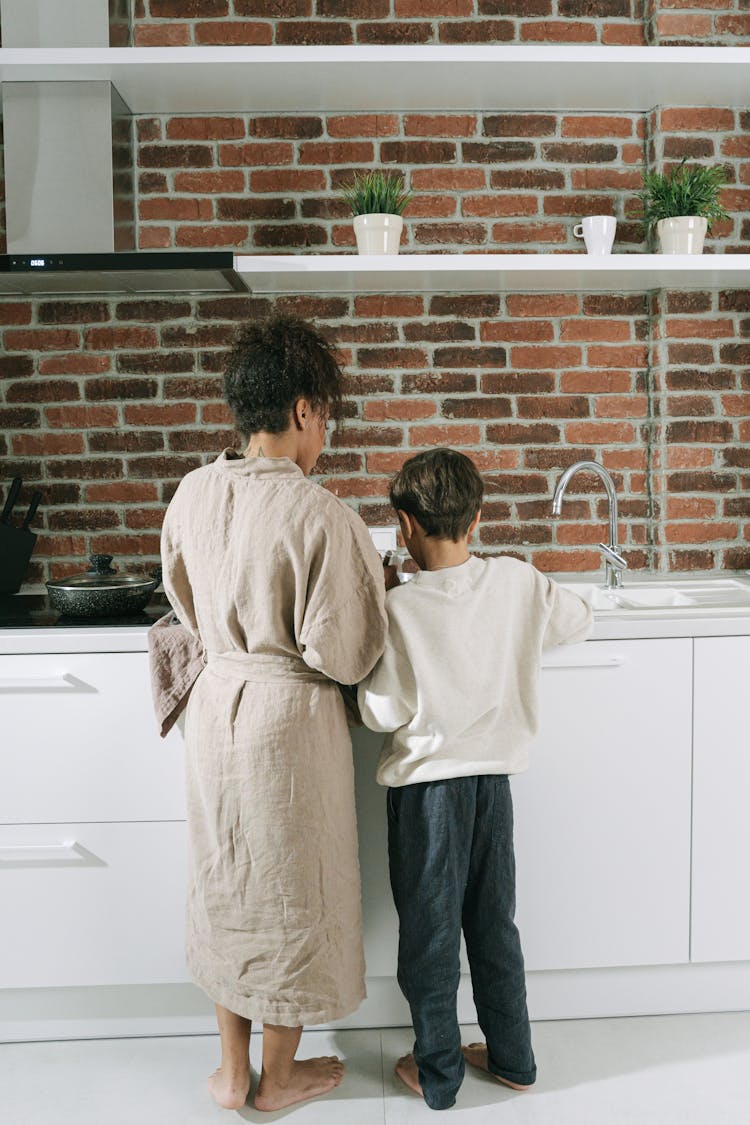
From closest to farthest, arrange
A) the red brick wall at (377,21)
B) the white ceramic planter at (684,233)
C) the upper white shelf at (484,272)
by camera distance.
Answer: the upper white shelf at (484,272)
the white ceramic planter at (684,233)
the red brick wall at (377,21)

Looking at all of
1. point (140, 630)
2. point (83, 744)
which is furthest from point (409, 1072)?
point (140, 630)

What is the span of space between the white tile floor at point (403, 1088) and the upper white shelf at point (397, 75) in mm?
2136

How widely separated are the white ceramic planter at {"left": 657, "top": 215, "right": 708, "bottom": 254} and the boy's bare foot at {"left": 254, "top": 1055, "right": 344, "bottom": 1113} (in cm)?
200

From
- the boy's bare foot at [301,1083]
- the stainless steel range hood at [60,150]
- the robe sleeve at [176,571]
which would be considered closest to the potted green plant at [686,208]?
the stainless steel range hood at [60,150]

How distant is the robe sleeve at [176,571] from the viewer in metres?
1.68

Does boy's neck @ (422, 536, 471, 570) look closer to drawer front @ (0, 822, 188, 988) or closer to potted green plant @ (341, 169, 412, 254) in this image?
drawer front @ (0, 822, 188, 988)

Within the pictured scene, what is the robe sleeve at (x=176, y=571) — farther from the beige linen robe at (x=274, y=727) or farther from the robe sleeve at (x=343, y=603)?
the robe sleeve at (x=343, y=603)

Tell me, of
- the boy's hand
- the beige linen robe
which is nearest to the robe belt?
the beige linen robe

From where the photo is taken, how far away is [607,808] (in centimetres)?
194

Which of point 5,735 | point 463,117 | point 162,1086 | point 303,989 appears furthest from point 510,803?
point 463,117

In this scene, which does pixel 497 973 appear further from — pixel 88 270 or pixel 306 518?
pixel 88 270

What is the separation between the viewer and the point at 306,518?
154cm

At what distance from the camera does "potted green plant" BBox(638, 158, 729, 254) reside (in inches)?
91.4

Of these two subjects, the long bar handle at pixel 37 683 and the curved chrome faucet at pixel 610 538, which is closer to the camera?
the long bar handle at pixel 37 683
